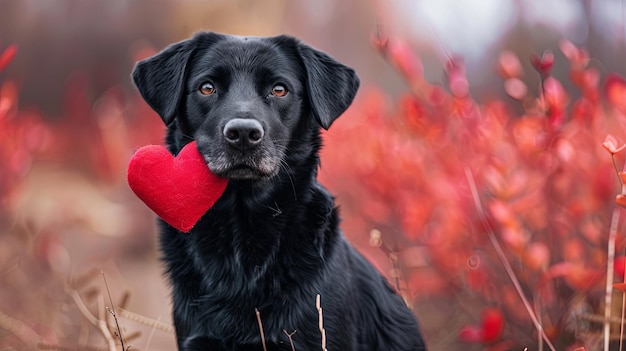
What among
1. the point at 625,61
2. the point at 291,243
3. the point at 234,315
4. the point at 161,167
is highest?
the point at 625,61

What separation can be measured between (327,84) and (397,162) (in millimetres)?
1436

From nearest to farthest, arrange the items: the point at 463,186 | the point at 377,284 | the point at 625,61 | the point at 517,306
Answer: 1. the point at 377,284
2. the point at 463,186
3. the point at 517,306
4. the point at 625,61

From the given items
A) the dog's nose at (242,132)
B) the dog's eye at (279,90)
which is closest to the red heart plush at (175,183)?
the dog's nose at (242,132)

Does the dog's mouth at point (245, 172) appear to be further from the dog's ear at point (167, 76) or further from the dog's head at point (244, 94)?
the dog's ear at point (167, 76)

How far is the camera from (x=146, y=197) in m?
2.76

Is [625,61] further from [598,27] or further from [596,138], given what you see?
[596,138]

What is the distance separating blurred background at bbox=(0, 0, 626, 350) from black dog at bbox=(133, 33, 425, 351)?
40cm

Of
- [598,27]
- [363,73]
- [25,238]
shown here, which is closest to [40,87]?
[25,238]

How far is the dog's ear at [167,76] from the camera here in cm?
310

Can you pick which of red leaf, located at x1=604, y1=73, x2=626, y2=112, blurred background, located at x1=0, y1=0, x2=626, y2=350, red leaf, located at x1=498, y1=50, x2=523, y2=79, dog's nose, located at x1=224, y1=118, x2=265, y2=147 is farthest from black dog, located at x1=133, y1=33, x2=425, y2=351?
red leaf, located at x1=604, y1=73, x2=626, y2=112

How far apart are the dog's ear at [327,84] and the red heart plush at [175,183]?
509 millimetres

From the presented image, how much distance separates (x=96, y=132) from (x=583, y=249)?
373 centimetres

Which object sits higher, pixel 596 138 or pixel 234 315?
pixel 596 138

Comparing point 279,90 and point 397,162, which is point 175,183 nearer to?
point 279,90
